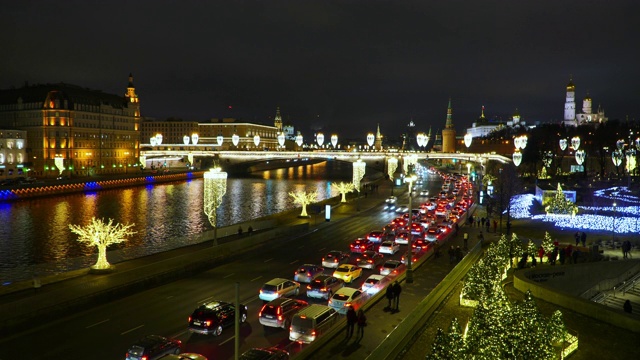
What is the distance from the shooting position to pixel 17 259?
1304 inches

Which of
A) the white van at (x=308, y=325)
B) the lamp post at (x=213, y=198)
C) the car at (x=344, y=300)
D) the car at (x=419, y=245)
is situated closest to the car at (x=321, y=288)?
the car at (x=344, y=300)

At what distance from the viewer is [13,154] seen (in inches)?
3155

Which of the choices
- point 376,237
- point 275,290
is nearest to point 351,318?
point 275,290

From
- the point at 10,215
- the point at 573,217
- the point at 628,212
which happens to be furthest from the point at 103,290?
the point at 10,215

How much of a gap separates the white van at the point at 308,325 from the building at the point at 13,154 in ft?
251

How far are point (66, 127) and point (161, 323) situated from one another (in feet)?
284

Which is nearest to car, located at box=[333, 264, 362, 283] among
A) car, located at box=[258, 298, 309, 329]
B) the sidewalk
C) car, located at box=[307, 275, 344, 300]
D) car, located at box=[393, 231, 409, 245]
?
car, located at box=[307, 275, 344, 300]

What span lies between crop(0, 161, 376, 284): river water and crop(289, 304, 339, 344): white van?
16.4m

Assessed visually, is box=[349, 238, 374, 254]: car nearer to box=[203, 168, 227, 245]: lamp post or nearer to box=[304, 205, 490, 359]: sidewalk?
box=[304, 205, 490, 359]: sidewalk

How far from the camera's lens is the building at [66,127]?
88438 millimetres

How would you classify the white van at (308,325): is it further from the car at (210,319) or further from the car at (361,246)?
the car at (361,246)

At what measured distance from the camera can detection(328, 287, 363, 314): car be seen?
17.5 m

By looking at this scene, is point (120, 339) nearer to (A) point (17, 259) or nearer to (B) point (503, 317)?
(B) point (503, 317)

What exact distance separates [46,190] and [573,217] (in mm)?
63722
